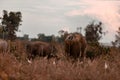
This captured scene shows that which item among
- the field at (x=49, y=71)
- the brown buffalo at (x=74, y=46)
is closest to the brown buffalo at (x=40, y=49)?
the brown buffalo at (x=74, y=46)

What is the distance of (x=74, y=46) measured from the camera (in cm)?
1700

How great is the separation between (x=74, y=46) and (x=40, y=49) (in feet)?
14.3

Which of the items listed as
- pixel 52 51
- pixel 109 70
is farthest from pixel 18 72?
pixel 52 51

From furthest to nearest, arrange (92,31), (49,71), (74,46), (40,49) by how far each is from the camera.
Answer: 1. (92,31)
2. (40,49)
3. (74,46)
4. (49,71)

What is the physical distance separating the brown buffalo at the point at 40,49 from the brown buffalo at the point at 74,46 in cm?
290

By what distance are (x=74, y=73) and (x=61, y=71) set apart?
14.8 inches

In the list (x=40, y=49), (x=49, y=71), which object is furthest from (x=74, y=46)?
(x=49, y=71)

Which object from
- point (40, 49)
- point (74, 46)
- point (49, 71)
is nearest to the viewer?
point (49, 71)

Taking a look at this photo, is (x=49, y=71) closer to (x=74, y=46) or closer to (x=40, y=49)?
(x=74, y=46)

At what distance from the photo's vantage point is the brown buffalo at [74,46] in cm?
1691

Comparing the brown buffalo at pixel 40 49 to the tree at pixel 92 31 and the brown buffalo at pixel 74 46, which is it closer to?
the brown buffalo at pixel 74 46

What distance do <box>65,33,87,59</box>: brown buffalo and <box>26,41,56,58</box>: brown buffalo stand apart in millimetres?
2902

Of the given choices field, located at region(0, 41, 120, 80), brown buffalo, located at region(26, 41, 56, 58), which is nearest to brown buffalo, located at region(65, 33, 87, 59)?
brown buffalo, located at region(26, 41, 56, 58)

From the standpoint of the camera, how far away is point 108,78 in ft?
36.0
